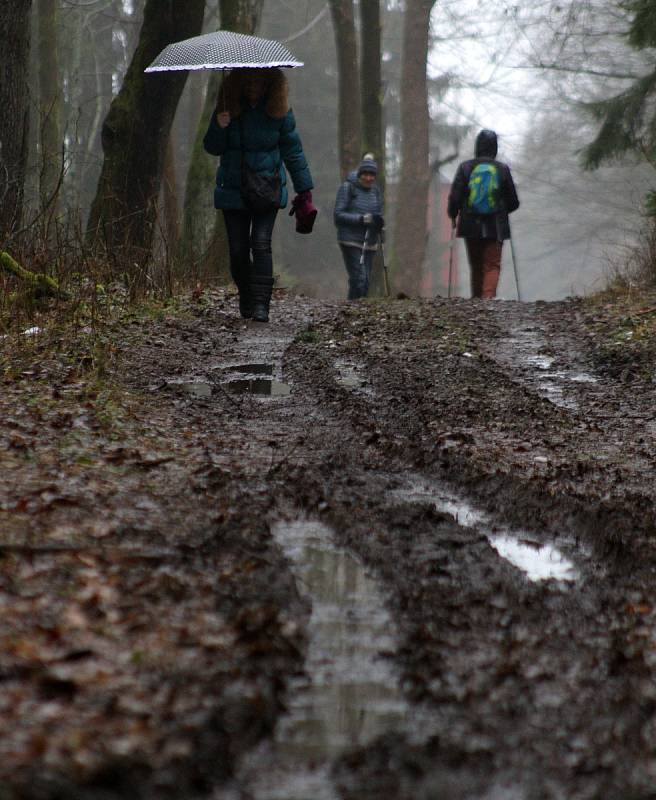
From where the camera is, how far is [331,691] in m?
2.18

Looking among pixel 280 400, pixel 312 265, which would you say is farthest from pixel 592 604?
pixel 312 265

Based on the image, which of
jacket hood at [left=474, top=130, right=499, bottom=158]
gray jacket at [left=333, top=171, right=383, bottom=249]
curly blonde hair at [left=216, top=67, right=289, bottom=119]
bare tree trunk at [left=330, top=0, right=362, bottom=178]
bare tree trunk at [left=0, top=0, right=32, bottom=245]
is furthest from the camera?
bare tree trunk at [left=330, top=0, right=362, bottom=178]

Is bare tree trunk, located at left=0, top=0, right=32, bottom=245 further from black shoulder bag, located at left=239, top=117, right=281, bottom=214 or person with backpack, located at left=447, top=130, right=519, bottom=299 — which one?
person with backpack, located at left=447, top=130, right=519, bottom=299

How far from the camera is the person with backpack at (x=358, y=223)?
1321 cm

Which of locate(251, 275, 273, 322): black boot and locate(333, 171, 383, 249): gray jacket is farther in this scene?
locate(333, 171, 383, 249): gray jacket

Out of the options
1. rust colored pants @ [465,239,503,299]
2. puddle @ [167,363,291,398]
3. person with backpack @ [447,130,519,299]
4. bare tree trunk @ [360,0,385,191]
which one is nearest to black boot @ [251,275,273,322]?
puddle @ [167,363,291,398]

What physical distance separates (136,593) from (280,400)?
3.03 m

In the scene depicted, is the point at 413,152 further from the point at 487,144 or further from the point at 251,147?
the point at 251,147

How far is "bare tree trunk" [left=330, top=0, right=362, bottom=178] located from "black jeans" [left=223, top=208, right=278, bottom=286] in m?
11.1

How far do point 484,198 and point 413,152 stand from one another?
27.4 ft

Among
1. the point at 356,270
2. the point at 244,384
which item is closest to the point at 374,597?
the point at 244,384

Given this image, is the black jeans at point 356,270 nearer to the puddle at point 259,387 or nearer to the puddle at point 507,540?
the puddle at point 259,387

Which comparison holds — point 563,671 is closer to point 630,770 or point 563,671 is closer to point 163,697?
point 630,770

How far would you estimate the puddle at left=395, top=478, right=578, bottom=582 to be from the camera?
2984 millimetres
